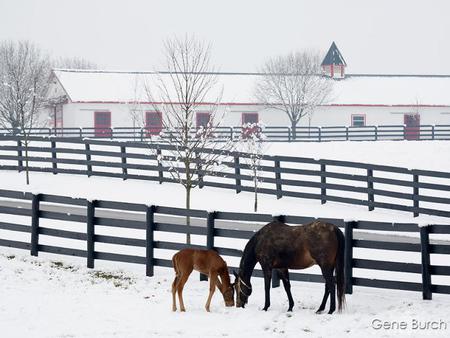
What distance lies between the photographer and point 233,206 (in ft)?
84.7

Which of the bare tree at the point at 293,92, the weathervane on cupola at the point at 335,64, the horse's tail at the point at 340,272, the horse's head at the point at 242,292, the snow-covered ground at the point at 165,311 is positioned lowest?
the snow-covered ground at the point at 165,311

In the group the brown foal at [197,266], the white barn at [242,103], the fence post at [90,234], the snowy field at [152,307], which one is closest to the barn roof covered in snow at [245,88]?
the white barn at [242,103]

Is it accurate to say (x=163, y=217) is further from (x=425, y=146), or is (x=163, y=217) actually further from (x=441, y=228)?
(x=425, y=146)

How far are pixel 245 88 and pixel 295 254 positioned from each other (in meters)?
47.3

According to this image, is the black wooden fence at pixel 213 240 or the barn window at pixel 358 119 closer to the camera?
the black wooden fence at pixel 213 240

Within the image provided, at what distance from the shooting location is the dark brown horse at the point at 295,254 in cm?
1159

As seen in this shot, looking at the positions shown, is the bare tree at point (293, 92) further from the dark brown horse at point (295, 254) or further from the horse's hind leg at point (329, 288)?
the horse's hind leg at point (329, 288)

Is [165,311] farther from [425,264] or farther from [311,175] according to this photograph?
[311,175]

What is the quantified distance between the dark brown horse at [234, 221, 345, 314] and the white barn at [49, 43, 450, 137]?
130 ft

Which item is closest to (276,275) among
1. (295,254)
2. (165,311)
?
(295,254)

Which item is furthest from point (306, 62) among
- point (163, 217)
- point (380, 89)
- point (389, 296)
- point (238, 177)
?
point (389, 296)

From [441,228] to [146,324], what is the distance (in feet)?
14.5

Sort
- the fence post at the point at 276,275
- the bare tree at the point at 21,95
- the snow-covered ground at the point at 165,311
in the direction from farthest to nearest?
1. the bare tree at the point at 21,95
2. the fence post at the point at 276,275
3. the snow-covered ground at the point at 165,311

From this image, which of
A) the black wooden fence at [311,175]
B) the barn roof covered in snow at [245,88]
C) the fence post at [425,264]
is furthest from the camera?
the barn roof covered in snow at [245,88]
